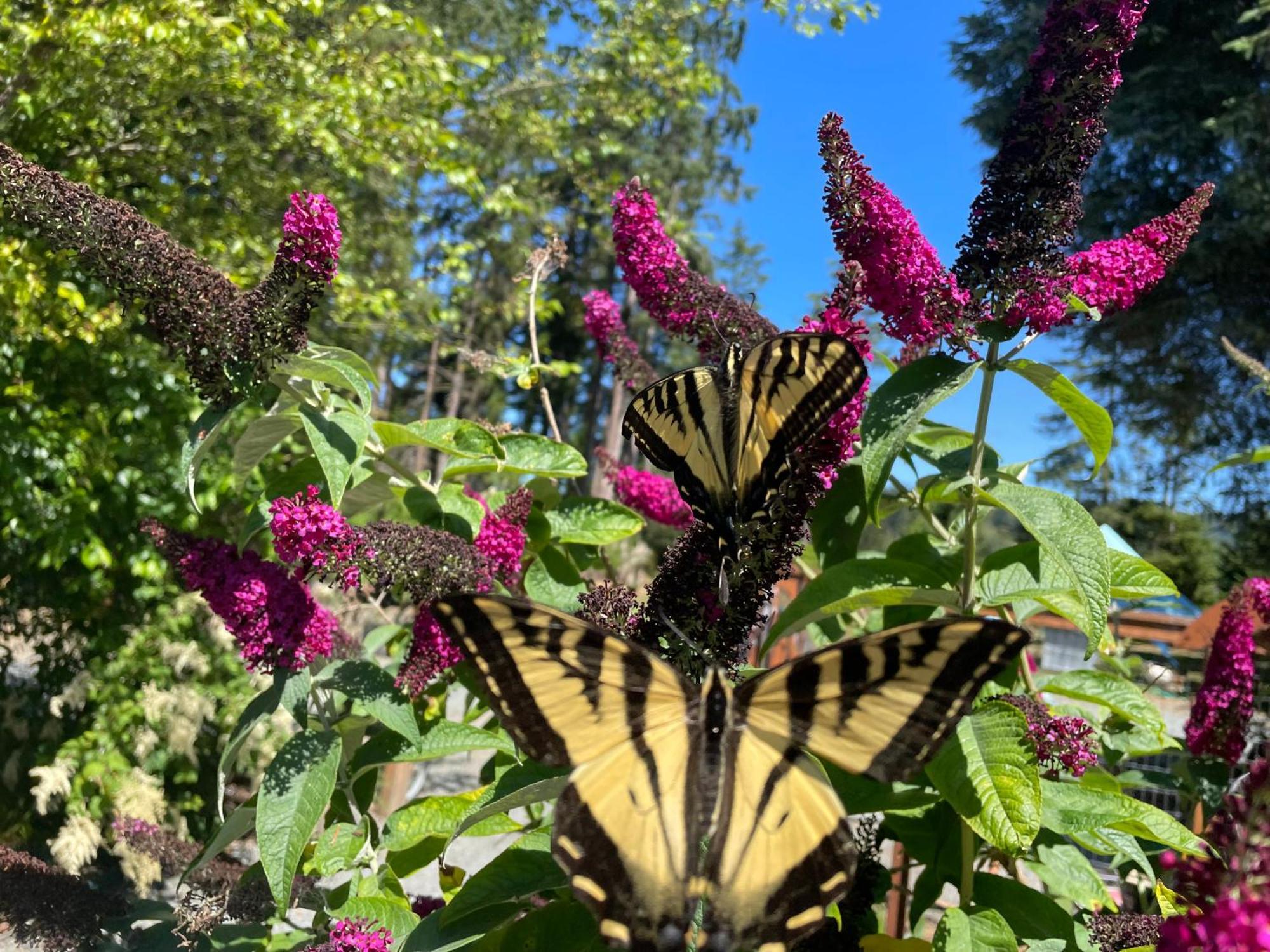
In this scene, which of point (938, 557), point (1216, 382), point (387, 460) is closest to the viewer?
point (938, 557)

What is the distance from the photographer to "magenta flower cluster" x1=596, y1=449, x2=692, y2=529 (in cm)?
215

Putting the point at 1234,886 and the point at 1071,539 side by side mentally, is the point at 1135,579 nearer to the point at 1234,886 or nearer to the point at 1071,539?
the point at 1071,539

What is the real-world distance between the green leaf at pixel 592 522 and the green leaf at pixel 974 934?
36.1 inches

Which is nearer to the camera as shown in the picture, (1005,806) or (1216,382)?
(1005,806)

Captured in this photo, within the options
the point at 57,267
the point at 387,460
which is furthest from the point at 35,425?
the point at 387,460

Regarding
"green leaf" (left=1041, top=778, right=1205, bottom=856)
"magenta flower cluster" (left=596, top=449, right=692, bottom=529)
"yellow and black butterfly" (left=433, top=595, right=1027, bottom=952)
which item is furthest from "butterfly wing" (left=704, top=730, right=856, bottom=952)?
"magenta flower cluster" (left=596, top=449, right=692, bottom=529)

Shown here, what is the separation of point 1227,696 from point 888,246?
4.24 feet

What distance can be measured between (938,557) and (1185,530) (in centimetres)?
1964

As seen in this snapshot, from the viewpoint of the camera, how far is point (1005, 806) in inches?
46.9

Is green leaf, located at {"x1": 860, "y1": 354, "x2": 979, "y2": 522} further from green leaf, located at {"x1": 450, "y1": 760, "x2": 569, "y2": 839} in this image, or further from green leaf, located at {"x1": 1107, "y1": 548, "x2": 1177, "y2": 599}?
green leaf, located at {"x1": 450, "y1": 760, "x2": 569, "y2": 839}

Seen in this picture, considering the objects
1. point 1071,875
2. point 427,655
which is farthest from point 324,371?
point 1071,875

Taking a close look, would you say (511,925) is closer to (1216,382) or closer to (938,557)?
(938,557)

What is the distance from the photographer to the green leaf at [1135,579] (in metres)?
1.56

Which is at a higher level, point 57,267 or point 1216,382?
point 1216,382
